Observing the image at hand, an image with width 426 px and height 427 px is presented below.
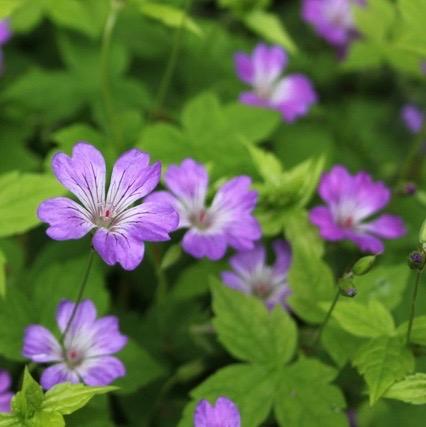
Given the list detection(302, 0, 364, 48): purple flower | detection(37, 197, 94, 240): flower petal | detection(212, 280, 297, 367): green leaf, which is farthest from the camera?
detection(302, 0, 364, 48): purple flower

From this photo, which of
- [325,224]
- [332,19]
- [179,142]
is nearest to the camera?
[325,224]

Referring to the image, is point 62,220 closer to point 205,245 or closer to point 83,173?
point 83,173

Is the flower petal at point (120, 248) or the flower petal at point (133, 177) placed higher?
the flower petal at point (133, 177)

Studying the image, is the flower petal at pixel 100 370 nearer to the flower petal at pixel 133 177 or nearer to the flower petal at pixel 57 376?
the flower petal at pixel 57 376

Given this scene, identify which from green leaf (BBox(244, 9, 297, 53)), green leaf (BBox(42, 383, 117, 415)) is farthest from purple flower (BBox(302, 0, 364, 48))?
green leaf (BBox(42, 383, 117, 415))

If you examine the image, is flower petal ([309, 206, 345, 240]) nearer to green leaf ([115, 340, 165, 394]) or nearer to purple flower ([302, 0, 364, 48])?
green leaf ([115, 340, 165, 394])

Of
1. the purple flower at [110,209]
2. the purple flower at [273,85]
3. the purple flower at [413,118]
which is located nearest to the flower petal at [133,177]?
the purple flower at [110,209]

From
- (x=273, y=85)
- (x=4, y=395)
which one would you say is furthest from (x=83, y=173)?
(x=273, y=85)
